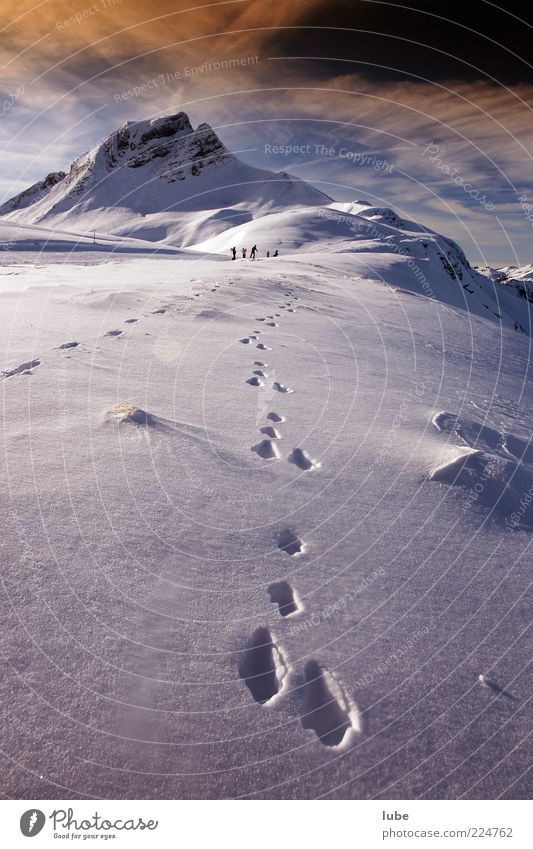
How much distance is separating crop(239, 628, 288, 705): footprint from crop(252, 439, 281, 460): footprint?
6.75 ft

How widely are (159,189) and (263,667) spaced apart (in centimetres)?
13568

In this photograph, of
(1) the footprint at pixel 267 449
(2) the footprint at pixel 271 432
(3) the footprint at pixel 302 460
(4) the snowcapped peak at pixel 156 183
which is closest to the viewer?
(3) the footprint at pixel 302 460

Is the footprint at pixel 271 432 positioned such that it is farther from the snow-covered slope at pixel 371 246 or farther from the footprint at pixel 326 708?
the snow-covered slope at pixel 371 246

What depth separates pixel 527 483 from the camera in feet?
15.1

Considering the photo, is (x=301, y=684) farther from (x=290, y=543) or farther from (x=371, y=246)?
(x=371, y=246)

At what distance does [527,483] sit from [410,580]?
7.27 ft

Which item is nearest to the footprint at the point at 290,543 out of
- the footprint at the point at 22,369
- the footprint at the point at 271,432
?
the footprint at the point at 271,432

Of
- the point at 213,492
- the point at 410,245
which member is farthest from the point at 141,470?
the point at 410,245

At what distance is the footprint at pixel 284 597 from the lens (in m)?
2.88

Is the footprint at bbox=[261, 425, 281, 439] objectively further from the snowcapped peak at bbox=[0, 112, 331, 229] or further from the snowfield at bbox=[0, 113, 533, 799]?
the snowcapped peak at bbox=[0, 112, 331, 229]

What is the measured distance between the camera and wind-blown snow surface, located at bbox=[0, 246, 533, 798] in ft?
6.98

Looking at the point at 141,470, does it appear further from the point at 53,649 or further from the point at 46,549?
the point at 53,649

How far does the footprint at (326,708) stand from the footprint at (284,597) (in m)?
0.38
